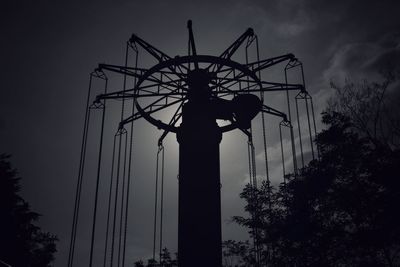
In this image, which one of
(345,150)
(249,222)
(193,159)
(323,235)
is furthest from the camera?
(249,222)

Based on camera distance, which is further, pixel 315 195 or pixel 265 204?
pixel 265 204

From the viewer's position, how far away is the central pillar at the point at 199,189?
10.4 metres

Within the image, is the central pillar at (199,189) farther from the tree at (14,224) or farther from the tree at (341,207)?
the tree at (14,224)

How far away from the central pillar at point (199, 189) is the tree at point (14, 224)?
1473 cm

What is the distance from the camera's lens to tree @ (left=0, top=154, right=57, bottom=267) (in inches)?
784

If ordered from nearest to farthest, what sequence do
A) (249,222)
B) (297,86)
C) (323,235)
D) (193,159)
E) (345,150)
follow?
(193,159) → (297,86) → (323,235) → (345,150) → (249,222)

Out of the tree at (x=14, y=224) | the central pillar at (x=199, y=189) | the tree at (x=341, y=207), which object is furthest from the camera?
the tree at (x=14, y=224)

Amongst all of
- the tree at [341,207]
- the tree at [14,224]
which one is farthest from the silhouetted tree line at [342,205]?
the tree at [14,224]

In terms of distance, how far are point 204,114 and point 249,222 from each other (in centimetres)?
1187

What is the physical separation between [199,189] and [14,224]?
54.9 feet

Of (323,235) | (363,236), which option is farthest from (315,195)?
(363,236)

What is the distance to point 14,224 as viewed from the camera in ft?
69.9

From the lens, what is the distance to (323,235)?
16.2m

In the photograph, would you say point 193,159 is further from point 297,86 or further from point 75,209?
point 297,86
